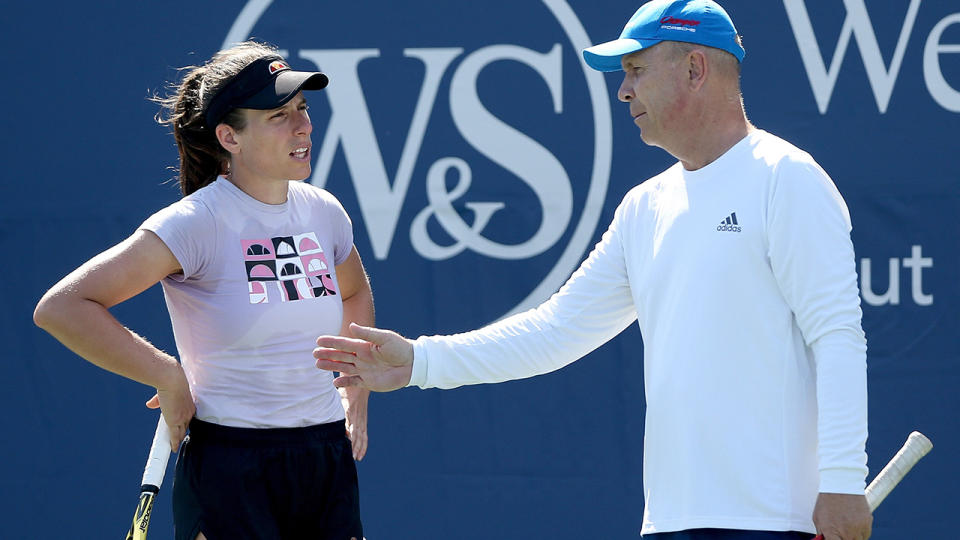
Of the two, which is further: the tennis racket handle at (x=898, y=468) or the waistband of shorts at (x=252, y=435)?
the waistband of shorts at (x=252, y=435)

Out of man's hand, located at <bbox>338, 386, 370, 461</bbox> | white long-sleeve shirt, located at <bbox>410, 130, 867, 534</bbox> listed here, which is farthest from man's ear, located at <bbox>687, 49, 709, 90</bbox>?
man's hand, located at <bbox>338, 386, 370, 461</bbox>

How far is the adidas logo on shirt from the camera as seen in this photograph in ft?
6.70

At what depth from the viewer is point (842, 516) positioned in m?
1.92

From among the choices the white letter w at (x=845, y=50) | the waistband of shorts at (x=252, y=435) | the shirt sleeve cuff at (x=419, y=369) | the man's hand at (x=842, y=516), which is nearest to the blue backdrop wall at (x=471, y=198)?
the white letter w at (x=845, y=50)

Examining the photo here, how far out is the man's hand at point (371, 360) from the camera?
7.45 ft

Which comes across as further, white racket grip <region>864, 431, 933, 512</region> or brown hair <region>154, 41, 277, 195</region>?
brown hair <region>154, 41, 277, 195</region>

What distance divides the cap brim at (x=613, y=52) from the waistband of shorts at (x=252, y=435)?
3.26ft

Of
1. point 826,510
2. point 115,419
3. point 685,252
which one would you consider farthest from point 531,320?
point 115,419

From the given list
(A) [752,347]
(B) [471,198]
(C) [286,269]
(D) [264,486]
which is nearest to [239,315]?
(C) [286,269]

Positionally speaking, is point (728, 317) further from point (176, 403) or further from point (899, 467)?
point (176, 403)

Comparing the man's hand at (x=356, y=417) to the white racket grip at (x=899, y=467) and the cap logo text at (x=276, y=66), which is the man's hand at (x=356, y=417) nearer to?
the cap logo text at (x=276, y=66)

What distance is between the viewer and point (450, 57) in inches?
150

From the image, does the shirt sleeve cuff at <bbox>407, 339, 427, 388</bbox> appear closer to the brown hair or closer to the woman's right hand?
the woman's right hand

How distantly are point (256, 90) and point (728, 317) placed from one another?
3.74 ft
